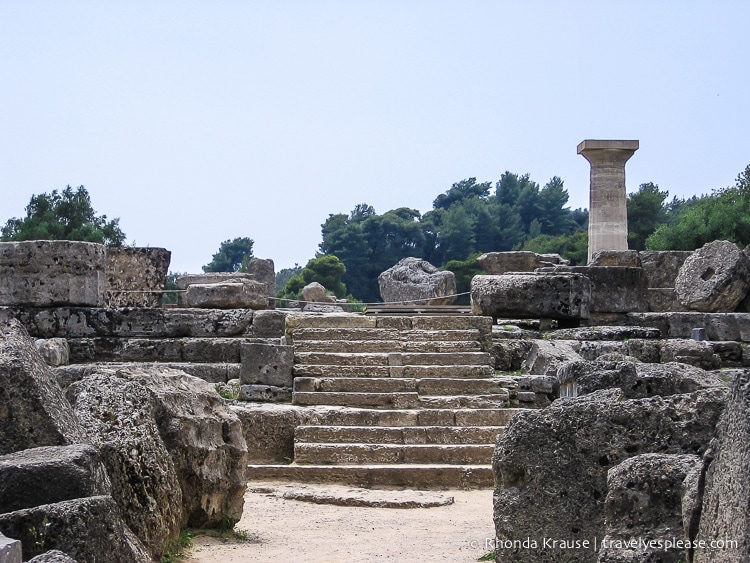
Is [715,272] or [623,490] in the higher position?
[715,272]

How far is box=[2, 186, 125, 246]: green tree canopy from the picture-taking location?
36.8 m

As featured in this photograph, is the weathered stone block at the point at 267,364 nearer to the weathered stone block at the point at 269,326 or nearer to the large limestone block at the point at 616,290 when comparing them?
the weathered stone block at the point at 269,326

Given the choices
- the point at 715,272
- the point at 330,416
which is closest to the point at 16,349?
the point at 330,416

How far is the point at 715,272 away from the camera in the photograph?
13844 mm

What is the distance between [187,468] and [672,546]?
3.34 m

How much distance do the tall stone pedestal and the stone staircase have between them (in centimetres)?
1270

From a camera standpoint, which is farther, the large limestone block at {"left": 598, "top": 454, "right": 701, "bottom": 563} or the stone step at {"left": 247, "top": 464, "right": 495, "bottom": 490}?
the stone step at {"left": 247, "top": 464, "right": 495, "bottom": 490}

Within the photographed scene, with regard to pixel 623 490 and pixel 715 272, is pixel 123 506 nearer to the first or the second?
pixel 623 490

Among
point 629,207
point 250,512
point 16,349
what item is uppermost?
point 629,207

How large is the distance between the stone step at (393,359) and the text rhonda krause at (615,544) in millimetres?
4565

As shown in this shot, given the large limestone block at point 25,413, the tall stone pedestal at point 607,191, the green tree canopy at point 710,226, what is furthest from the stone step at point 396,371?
the green tree canopy at point 710,226

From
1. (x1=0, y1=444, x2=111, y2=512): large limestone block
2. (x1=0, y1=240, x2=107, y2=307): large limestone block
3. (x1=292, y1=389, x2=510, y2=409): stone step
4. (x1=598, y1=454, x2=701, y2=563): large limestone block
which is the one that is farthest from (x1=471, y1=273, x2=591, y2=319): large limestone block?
(x1=0, y1=444, x2=111, y2=512): large limestone block

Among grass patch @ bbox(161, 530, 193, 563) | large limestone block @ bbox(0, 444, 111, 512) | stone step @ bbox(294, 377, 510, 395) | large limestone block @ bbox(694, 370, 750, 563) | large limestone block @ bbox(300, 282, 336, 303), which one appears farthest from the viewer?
large limestone block @ bbox(300, 282, 336, 303)

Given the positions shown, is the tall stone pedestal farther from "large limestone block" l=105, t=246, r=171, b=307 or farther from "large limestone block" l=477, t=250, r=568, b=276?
"large limestone block" l=105, t=246, r=171, b=307
